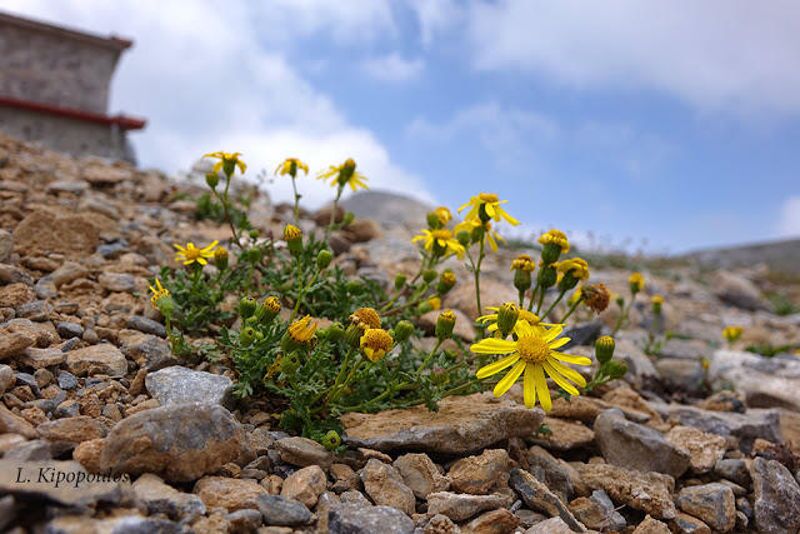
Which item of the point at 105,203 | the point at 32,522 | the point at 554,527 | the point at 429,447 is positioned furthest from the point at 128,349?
the point at 105,203

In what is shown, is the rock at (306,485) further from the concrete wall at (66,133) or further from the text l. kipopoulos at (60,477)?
the concrete wall at (66,133)

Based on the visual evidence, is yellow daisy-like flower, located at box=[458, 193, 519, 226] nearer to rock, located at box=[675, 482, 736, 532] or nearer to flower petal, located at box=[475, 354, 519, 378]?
flower petal, located at box=[475, 354, 519, 378]

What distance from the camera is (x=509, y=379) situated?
2.39 metres

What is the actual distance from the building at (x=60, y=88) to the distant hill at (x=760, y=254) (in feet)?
77.4

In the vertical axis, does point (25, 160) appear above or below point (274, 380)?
above

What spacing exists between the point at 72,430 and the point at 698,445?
9.71ft

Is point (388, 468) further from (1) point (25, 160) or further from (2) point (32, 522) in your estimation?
(1) point (25, 160)

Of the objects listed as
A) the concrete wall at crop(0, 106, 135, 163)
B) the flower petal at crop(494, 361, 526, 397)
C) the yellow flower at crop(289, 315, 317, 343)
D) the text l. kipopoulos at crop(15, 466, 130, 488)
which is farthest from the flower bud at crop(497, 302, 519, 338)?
the concrete wall at crop(0, 106, 135, 163)

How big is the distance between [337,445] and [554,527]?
0.86 m

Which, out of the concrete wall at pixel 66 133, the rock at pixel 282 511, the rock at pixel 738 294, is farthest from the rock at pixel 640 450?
the concrete wall at pixel 66 133

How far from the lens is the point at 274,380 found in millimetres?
2766

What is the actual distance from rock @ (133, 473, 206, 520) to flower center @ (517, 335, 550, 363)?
128 cm

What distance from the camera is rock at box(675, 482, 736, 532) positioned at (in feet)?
8.91

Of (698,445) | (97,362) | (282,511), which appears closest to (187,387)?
(97,362)
